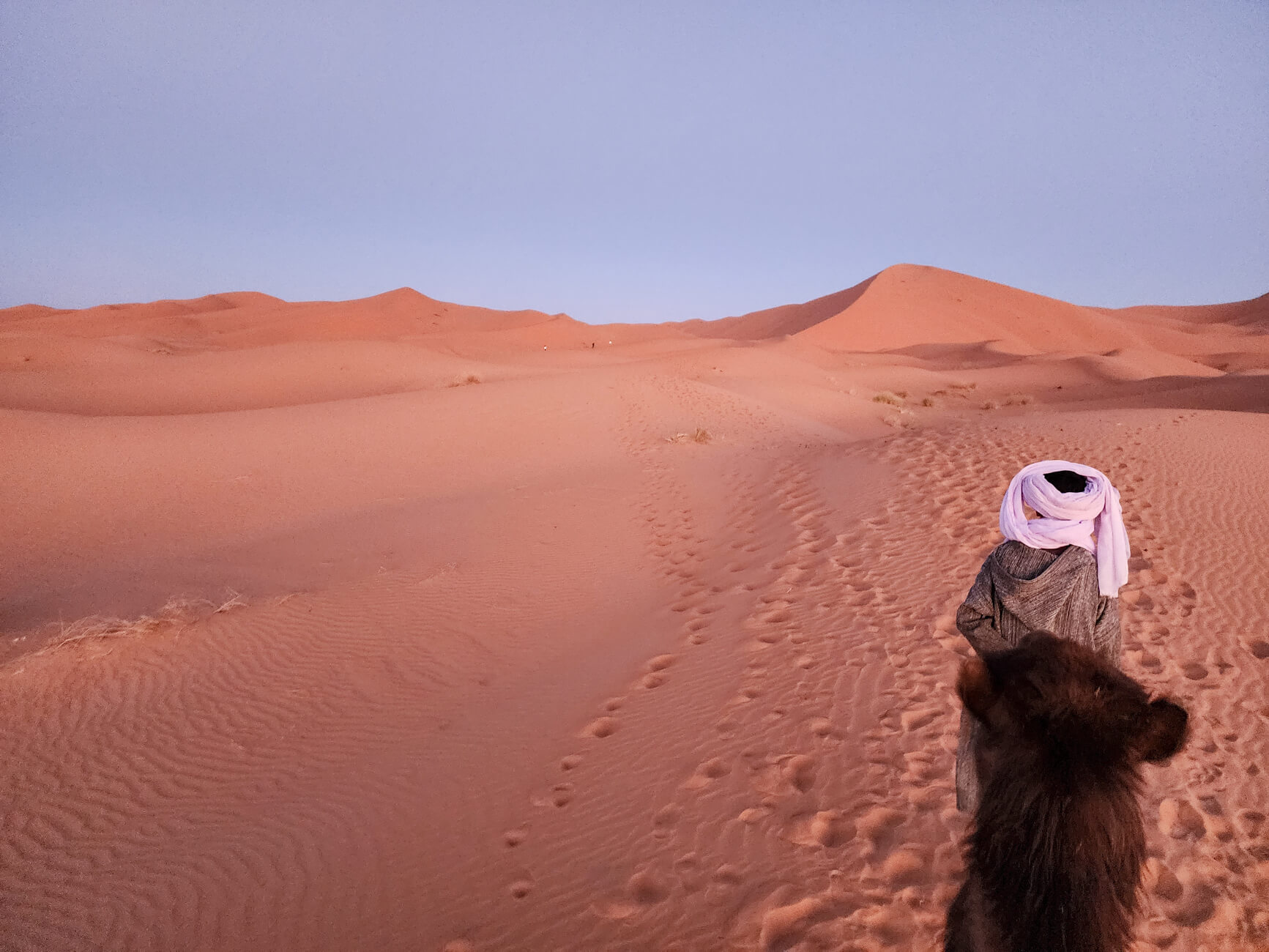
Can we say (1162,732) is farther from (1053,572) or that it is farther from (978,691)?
(1053,572)

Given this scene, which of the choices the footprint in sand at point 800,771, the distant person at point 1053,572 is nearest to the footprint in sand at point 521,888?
the footprint in sand at point 800,771

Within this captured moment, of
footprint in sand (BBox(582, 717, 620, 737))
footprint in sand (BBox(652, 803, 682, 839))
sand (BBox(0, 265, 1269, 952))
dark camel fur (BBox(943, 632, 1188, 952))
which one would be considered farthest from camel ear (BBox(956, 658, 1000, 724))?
footprint in sand (BBox(582, 717, 620, 737))

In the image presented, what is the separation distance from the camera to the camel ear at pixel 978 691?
1518 mm

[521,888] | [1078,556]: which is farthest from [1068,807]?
[521,888]

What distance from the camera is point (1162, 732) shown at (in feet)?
4.49

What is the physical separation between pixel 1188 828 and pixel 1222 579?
3483 mm

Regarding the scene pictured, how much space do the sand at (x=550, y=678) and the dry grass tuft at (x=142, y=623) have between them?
4 centimetres

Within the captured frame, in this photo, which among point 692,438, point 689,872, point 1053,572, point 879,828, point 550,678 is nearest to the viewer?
point 1053,572

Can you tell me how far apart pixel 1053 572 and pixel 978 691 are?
115 cm

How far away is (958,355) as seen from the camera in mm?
41906

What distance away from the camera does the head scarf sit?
2.47 meters

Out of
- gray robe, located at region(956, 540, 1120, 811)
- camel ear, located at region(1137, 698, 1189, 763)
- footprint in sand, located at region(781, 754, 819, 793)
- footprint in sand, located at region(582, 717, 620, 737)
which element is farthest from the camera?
footprint in sand, located at region(582, 717, 620, 737)

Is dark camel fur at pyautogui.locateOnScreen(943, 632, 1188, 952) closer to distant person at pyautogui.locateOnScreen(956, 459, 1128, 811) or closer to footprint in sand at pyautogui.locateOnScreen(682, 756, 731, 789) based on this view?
distant person at pyautogui.locateOnScreen(956, 459, 1128, 811)

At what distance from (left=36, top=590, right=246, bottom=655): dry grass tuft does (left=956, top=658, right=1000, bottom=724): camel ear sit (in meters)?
7.42
